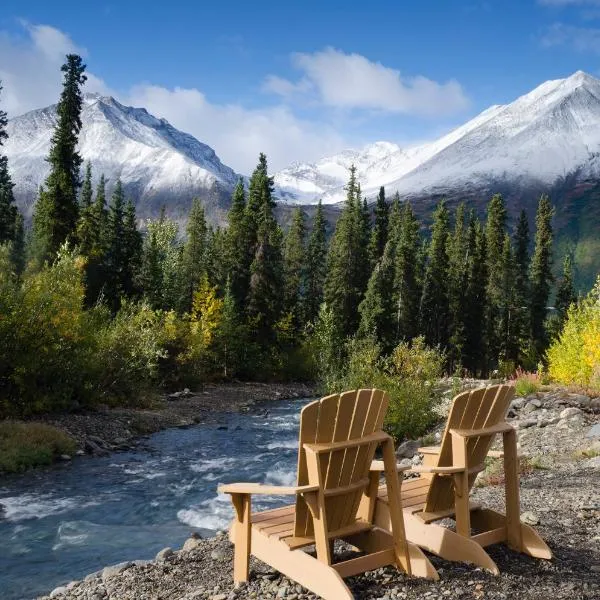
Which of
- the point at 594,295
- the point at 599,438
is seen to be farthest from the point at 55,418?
the point at 594,295

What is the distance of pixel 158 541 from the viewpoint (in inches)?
411

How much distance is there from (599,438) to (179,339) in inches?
1013

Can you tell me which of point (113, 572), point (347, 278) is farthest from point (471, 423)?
point (347, 278)

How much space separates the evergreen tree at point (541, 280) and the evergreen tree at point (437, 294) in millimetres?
8724

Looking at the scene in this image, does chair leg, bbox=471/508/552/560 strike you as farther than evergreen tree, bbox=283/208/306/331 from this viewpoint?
No

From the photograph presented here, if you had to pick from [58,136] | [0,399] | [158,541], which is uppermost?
[58,136]

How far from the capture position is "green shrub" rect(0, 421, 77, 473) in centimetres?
1489

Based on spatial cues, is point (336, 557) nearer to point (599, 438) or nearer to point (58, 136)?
point (599, 438)

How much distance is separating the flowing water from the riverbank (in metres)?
0.71

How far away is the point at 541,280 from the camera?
60.2 m

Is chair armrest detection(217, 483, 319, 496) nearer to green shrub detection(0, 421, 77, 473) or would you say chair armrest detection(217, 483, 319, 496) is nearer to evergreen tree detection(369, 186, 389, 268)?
green shrub detection(0, 421, 77, 473)

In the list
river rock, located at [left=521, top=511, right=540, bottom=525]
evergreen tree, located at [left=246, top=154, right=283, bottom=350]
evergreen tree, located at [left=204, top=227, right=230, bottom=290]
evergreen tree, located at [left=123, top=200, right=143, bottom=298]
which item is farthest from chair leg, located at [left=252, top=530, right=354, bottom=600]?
evergreen tree, located at [left=123, top=200, right=143, bottom=298]

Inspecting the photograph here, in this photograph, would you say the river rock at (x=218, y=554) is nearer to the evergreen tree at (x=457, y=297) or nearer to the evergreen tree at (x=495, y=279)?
the evergreen tree at (x=457, y=297)

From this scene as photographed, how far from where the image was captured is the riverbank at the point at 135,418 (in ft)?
59.2
